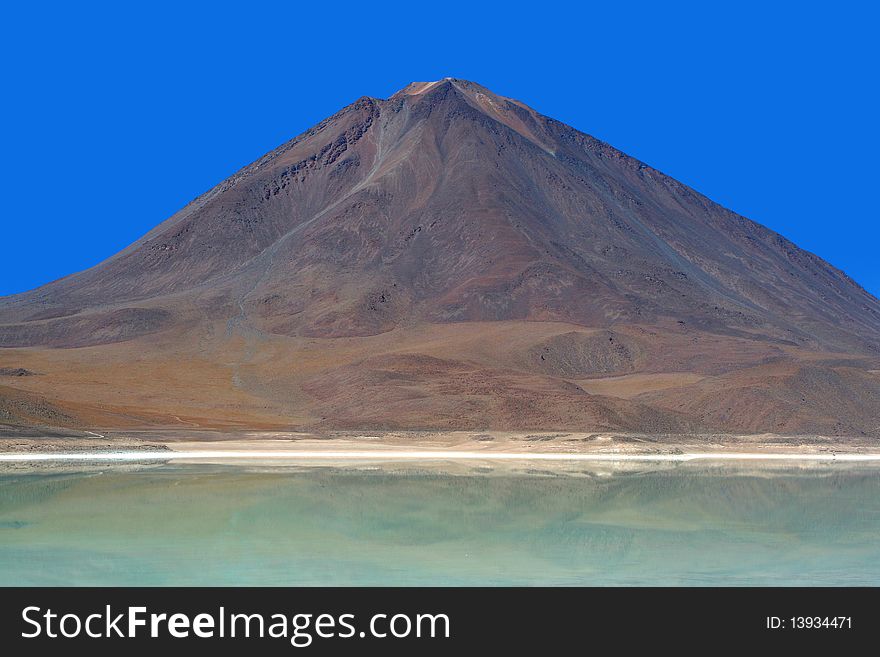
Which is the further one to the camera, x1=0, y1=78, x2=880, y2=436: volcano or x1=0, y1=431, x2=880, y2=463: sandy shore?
x1=0, y1=78, x2=880, y2=436: volcano

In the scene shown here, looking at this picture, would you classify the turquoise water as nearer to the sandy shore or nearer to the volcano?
the sandy shore

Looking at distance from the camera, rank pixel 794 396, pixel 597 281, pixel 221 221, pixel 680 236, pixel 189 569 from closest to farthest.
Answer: pixel 189 569 → pixel 794 396 → pixel 597 281 → pixel 221 221 → pixel 680 236

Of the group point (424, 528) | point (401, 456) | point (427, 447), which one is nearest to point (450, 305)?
point (427, 447)

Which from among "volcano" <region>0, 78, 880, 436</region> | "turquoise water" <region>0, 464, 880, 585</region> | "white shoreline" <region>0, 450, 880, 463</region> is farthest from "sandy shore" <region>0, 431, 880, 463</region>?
"turquoise water" <region>0, 464, 880, 585</region>

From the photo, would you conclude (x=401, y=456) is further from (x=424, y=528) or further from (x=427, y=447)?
(x=424, y=528)
